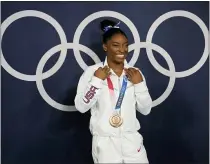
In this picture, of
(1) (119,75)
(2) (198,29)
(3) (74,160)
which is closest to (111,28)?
(1) (119,75)

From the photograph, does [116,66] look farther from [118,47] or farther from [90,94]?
[90,94]

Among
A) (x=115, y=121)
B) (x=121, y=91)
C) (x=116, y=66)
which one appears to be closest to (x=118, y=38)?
(x=116, y=66)

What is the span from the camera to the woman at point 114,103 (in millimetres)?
1653

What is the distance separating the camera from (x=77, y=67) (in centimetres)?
225

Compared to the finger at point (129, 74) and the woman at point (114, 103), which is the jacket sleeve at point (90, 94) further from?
the finger at point (129, 74)

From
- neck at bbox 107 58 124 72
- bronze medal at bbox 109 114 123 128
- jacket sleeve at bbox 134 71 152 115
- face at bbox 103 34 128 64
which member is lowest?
bronze medal at bbox 109 114 123 128

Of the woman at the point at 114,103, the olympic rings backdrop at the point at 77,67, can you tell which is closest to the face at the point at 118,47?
the woman at the point at 114,103

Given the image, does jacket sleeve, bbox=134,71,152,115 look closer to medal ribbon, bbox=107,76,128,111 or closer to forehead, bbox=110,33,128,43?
medal ribbon, bbox=107,76,128,111

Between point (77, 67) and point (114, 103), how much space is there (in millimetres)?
633

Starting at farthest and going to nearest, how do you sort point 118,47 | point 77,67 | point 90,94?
point 77,67 < point 118,47 < point 90,94

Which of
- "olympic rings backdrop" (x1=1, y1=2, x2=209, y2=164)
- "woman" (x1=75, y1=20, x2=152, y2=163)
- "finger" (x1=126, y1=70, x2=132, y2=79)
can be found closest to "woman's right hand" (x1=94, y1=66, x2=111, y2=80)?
"woman" (x1=75, y1=20, x2=152, y2=163)

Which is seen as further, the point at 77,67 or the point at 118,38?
the point at 77,67

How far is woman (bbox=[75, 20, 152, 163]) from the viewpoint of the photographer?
1.65m

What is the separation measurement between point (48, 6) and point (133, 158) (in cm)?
123
